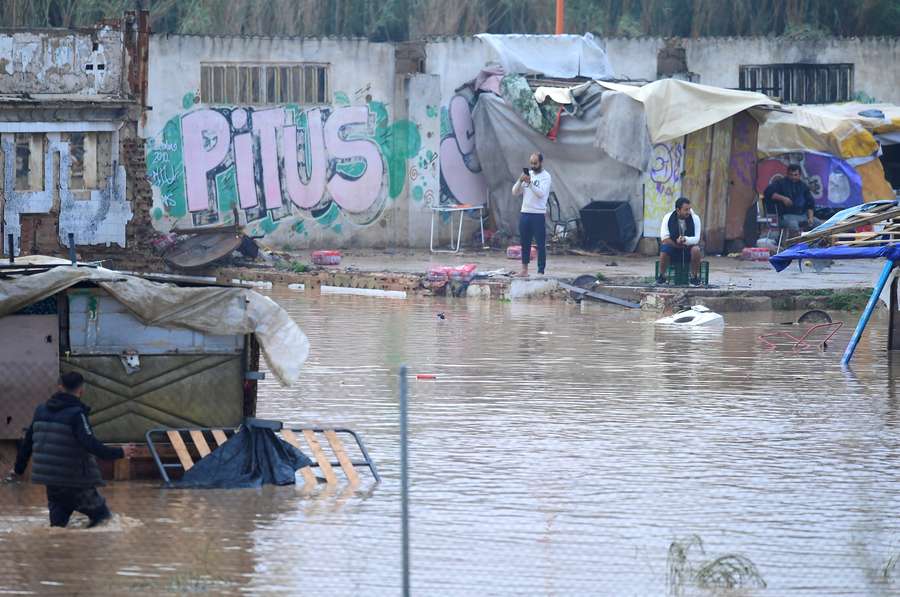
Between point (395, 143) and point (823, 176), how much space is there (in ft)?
24.4

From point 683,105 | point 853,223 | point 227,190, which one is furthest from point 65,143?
point 853,223

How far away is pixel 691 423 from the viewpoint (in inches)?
493

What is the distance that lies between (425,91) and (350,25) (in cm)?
807

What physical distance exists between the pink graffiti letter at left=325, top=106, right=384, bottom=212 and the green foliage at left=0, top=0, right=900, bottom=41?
5686mm

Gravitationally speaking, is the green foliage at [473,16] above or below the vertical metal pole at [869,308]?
above

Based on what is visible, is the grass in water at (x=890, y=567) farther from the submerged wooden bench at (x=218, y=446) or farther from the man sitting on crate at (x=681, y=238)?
the man sitting on crate at (x=681, y=238)

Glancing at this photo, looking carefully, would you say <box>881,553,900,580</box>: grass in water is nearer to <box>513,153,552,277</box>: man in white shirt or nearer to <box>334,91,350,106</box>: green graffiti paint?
<box>513,153,552,277</box>: man in white shirt

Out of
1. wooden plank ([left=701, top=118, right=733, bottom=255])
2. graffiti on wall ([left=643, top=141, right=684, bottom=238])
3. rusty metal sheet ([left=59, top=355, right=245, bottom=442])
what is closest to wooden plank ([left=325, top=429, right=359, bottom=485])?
rusty metal sheet ([left=59, top=355, right=245, bottom=442])

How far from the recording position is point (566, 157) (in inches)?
1092

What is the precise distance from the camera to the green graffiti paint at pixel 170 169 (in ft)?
89.9

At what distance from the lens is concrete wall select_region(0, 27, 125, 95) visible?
25.2 meters

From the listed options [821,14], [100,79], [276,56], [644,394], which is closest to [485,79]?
[276,56]

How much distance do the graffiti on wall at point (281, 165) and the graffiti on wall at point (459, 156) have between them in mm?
589

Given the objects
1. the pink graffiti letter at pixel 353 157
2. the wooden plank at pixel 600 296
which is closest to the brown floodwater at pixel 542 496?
the wooden plank at pixel 600 296
